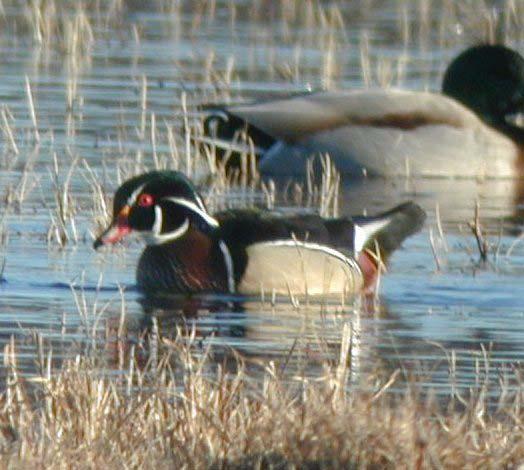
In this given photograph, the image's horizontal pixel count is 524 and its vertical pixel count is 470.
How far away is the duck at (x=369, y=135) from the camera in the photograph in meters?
15.9

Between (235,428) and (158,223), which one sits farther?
(158,223)

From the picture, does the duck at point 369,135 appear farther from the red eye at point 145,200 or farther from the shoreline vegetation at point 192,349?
the red eye at point 145,200

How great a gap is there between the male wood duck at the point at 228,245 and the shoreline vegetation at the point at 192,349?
557 millimetres

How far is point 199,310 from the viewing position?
10578 millimetres

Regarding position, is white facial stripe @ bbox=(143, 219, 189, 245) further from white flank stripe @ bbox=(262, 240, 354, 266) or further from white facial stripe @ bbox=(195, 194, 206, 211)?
white flank stripe @ bbox=(262, 240, 354, 266)

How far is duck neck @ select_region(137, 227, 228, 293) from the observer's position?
11008 millimetres

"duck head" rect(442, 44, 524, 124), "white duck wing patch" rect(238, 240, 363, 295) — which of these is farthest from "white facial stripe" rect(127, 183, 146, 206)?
"duck head" rect(442, 44, 524, 124)

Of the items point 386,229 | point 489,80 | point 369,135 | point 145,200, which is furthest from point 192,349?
point 489,80

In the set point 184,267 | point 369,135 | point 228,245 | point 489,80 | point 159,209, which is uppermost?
point 489,80

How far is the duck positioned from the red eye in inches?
174

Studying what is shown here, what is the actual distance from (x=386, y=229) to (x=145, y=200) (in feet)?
4.06

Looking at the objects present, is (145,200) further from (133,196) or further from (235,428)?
(235,428)

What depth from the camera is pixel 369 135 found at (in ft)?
53.0

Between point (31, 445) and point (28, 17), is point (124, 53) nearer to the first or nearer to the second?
point (28, 17)
